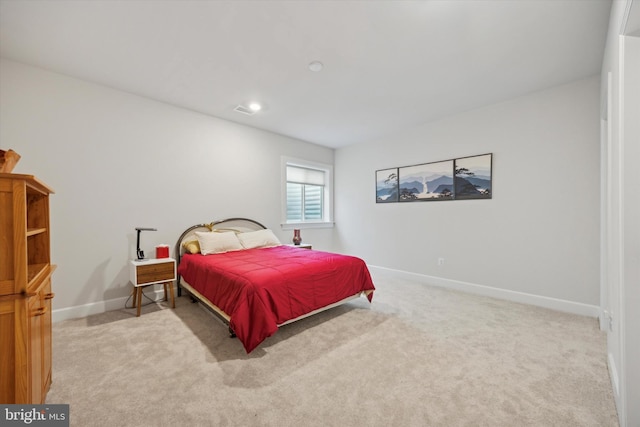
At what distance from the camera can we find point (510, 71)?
9.35ft

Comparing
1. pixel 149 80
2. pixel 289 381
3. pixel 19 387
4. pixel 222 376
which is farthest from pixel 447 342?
pixel 149 80

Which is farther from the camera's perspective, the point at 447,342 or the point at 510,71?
the point at 510,71

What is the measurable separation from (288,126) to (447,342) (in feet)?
12.8

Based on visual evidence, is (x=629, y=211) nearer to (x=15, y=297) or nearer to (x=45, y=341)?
(x=15, y=297)

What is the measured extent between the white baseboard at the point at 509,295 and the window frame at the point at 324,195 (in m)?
1.98

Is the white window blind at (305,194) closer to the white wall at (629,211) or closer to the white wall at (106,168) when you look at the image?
the white wall at (106,168)

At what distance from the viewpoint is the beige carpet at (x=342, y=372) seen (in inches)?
61.1

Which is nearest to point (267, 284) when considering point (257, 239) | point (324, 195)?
point (257, 239)

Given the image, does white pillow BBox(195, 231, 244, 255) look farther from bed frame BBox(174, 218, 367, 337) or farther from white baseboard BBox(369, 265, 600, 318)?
white baseboard BBox(369, 265, 600, 318)

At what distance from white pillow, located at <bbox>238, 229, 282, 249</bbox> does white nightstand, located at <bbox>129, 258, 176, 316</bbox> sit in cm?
109

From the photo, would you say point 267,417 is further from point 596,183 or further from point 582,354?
point 596,183

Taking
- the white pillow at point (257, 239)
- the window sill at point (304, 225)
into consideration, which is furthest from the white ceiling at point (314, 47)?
the window sill at point (304, 225)

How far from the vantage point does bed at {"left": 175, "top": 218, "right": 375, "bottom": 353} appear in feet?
7.31

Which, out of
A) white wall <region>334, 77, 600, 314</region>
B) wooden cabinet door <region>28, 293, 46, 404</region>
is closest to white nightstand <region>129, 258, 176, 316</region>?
wooden cabinet door <region>28, 293, 46, 404</region>
